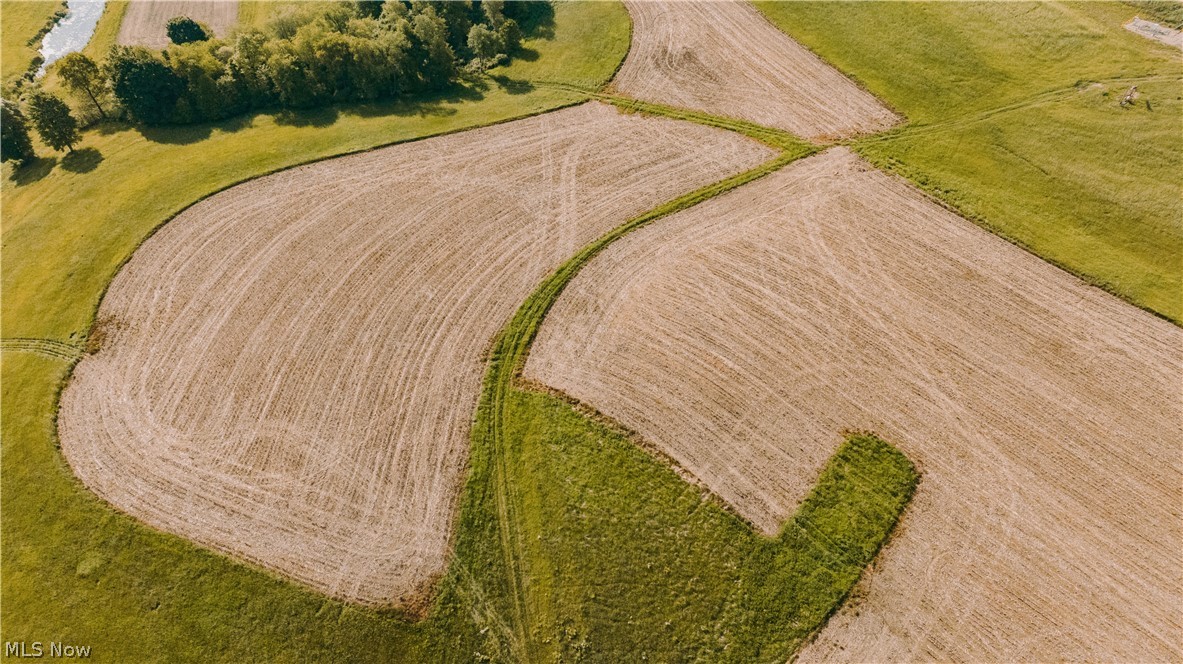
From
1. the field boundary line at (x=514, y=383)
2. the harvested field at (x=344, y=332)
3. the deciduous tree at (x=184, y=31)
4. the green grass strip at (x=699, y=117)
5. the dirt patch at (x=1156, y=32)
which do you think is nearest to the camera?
the field boundary line at (x=514, y=383)

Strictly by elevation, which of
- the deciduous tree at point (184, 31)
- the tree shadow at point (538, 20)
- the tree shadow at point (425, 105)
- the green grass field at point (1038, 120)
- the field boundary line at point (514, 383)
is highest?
the deciduous tree at point (184, 31)

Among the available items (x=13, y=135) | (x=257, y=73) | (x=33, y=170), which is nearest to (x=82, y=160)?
(x=33, y=170)

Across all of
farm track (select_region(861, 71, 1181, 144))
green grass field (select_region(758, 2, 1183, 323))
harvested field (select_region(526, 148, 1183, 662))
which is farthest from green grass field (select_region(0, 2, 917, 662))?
farm track (select_region(861, 71, 1181, 144))

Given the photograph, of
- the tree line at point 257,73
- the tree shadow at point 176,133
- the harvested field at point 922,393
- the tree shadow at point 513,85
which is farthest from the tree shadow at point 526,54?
the tree shadow at point 176,133

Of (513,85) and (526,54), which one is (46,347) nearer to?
(513,85)

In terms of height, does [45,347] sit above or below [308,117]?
below

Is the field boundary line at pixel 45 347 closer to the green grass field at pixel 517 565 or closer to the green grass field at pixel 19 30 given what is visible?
the green grass field at pixel 517 565

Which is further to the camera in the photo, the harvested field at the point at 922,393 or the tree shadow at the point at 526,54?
the tree shadow at the point at 526,54
